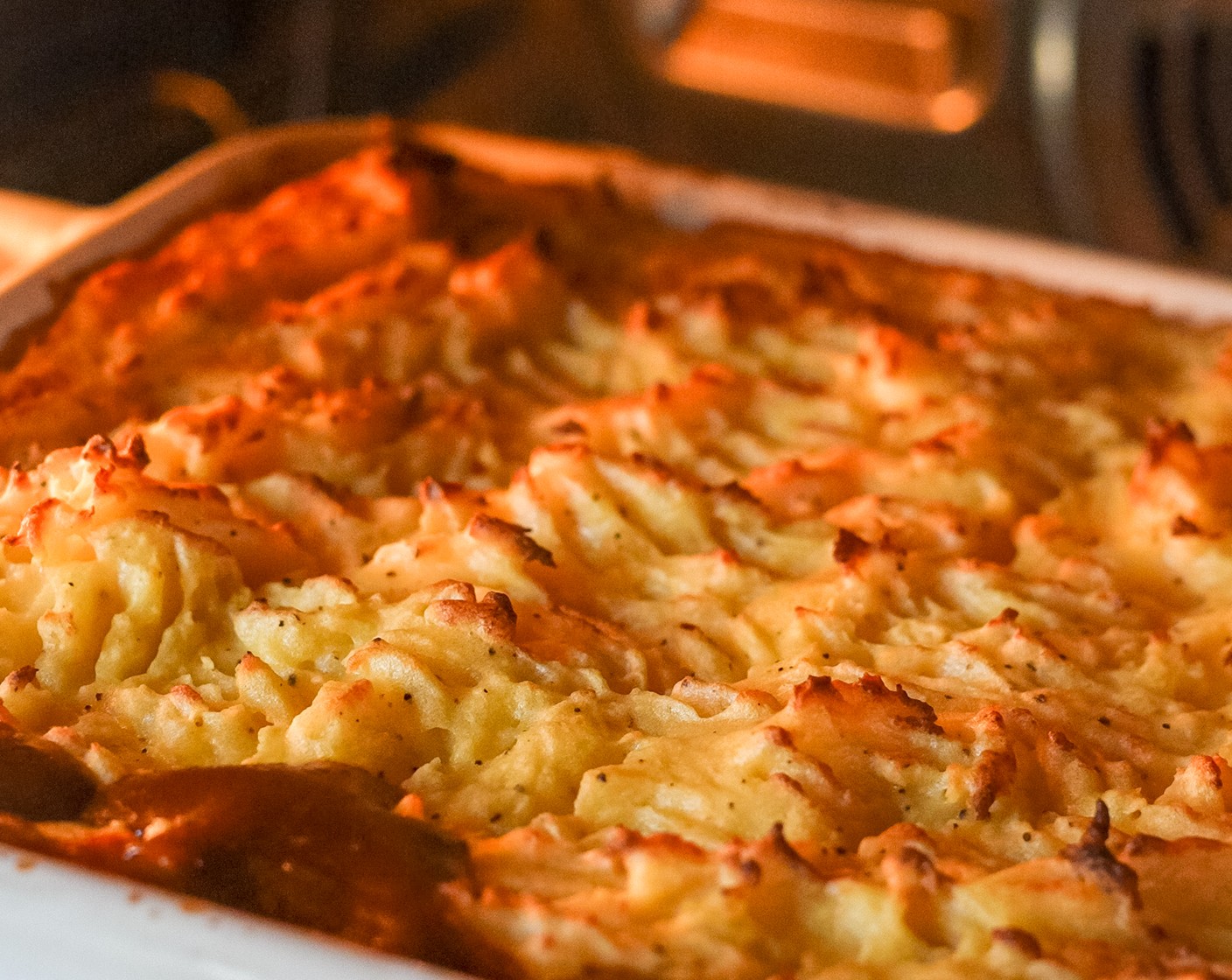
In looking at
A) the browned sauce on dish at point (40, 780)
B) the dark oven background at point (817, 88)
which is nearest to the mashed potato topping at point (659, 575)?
the browned sauce on dish at point (40, 780)

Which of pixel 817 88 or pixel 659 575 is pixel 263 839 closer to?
pixel 659 575

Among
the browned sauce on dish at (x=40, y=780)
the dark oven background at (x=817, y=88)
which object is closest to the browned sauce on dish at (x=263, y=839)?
the browned sauce on dish at (x=40, y=780)

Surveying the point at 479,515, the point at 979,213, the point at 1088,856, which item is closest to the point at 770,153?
Result: the point at 979,213

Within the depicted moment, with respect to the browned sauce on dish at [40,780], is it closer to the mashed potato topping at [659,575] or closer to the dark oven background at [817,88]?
the mashed potato topping at [659,575]

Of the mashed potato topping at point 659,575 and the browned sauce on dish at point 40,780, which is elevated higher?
the browned sauce on dish at point 40,780

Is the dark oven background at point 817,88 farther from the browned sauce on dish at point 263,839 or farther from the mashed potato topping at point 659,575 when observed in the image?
the browned sauce on dish at point 263,839

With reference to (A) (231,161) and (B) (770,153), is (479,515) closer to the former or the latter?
(A) (231,161)

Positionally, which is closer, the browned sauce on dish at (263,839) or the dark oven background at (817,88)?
the browned sauce on dish at (263,839)
